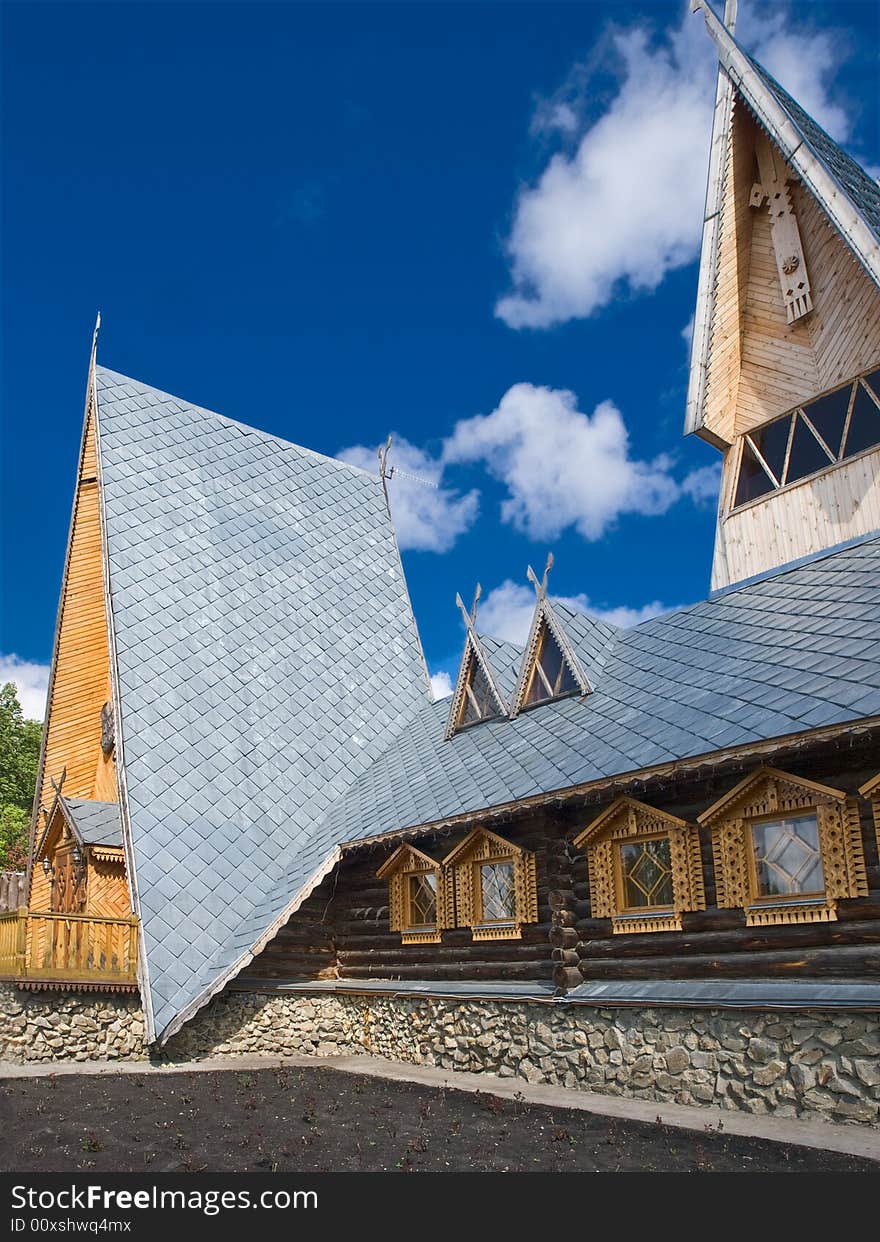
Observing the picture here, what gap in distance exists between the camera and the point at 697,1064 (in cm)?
887

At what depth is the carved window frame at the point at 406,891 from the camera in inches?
500

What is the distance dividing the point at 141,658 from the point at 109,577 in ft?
5.66

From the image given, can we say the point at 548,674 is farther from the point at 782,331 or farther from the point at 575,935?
the point at 782,331

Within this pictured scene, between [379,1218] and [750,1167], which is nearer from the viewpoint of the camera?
[379,1218]

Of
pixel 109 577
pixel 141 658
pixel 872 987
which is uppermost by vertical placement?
pixel 109 577

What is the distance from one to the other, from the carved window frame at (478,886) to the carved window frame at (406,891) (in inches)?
6.6

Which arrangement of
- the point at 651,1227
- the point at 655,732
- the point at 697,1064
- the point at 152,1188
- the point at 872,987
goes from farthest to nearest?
the point at 655,732
the point at 697,1064
the point at 872,987
the point at 152,1188
the point at 651,1227

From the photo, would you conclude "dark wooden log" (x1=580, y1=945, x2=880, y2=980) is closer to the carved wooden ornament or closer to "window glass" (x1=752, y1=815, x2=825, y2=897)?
"window glass" (x1=752, y1=815, x2=825, y2=897)

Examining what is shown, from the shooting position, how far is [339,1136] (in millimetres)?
7895

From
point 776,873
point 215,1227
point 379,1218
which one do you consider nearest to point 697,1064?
point 776,873

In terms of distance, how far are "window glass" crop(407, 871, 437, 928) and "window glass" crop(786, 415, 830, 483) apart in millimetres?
7735

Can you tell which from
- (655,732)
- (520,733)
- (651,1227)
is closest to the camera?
(651,1227)

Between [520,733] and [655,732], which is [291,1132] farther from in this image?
[520,733]

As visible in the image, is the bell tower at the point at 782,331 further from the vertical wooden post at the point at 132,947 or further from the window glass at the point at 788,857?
the vertical wooden post at the point at 132,947
